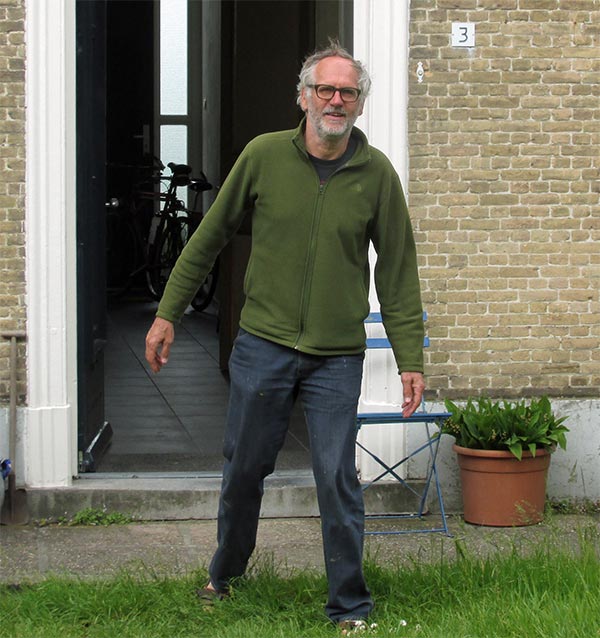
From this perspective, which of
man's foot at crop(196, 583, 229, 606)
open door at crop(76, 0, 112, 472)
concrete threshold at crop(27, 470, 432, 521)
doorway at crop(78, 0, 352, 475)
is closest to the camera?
man's foot at crop(196, 583, 229, 606)

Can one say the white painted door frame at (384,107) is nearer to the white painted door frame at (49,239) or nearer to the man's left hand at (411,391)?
the white painted door frame at (49,239)

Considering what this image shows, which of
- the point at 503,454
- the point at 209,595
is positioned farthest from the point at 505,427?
the point at 209,595

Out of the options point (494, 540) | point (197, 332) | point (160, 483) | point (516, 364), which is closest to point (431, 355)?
point (516, 364)

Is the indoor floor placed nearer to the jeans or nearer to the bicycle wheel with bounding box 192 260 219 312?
the bicycle wheel with bounding box 192 260 219 312

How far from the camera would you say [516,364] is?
701 cm

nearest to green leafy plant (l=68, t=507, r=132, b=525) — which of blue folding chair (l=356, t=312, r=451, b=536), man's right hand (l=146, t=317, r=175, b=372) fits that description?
blue folding chair (l=356, t=312, r=451, b=536)

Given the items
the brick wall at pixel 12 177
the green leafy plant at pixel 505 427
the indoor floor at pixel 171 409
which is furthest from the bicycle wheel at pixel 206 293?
the green leafy plant at pixel 505 427

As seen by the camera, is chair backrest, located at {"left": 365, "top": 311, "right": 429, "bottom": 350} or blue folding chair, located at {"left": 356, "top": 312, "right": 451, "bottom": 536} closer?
blue folding chair, located at {"left": 356, "top": 312, "right": 451, "bottom": 536}

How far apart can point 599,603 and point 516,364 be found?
2.38 metres

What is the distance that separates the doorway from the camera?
8.02 metres

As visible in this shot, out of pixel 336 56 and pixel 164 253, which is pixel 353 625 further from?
pixel 164 253

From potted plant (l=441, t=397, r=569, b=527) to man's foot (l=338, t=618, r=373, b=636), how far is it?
81.3 inches

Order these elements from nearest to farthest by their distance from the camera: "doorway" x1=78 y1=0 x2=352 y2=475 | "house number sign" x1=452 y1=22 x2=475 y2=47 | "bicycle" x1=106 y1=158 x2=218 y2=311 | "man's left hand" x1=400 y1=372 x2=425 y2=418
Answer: "man's left hand" x1=400 y1=372 x2=425 y2=418 → "house number sign" x1=452 y1=22 x2=475 y2=47 → "doorway" x1=78 y1=0 x2=352 y2=475 → "bicycle" x1=106 y1=158 x2=218 y2=311

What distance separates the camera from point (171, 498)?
22.4ft
